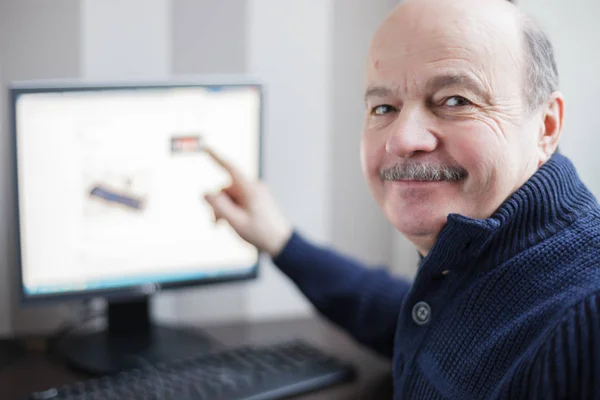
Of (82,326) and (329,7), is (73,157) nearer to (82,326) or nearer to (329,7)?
(82,326)

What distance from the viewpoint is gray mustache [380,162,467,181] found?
1.01 meters

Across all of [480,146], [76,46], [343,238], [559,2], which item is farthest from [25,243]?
[559,2]

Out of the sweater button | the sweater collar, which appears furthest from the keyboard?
the sweater collar

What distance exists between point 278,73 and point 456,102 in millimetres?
751

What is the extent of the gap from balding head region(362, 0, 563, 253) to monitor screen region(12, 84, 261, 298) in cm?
52

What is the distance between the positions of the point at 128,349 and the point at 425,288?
66 centimetres

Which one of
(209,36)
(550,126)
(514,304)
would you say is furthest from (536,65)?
(209,36)

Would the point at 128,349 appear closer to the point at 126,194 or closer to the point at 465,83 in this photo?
the point at 126,194

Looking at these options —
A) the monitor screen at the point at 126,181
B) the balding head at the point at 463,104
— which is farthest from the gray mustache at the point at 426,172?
the monitor screen at the point at 126,181

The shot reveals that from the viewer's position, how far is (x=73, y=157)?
141cm

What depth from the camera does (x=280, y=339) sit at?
5.29 ft

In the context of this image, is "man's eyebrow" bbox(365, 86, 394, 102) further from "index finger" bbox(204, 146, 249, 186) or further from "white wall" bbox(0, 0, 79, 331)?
"white wall" bbox(0, 0, 79, 331)

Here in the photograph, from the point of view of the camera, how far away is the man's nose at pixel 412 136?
1013mm

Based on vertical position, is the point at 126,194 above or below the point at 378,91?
below
